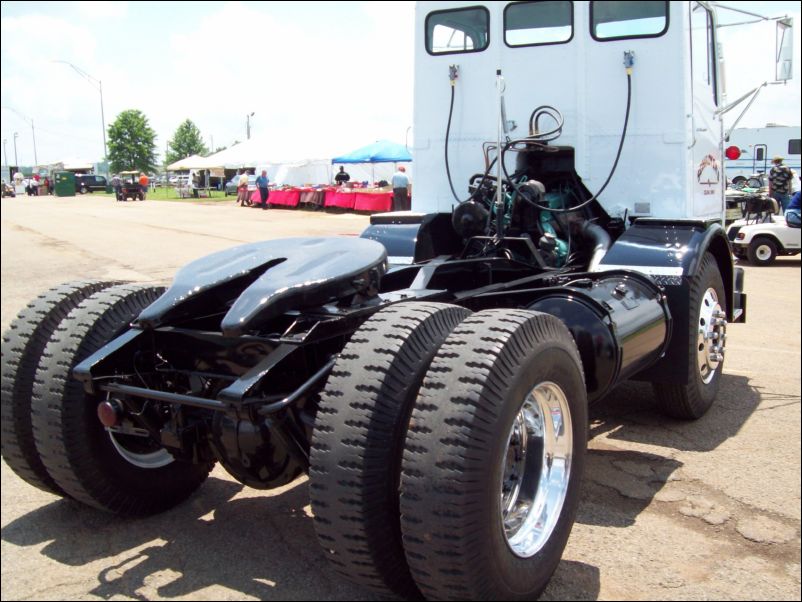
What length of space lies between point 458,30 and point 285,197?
27671mm

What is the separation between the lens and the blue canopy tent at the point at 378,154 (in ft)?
102

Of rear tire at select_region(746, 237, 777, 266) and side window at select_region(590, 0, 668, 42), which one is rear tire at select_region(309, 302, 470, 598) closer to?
side window at select_region(590, 0, 668, 42)

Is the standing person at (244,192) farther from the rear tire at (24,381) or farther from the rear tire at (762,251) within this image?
the rear tire at (24,381)

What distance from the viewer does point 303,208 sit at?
32875 millimetres

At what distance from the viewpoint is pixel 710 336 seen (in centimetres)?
536

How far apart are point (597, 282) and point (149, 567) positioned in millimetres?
2857

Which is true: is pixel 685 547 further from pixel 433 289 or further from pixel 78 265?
pixel 78 265

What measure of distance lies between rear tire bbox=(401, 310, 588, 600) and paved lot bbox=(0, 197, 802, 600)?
0.93 feet

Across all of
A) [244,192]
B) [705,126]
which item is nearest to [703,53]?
[705,126]

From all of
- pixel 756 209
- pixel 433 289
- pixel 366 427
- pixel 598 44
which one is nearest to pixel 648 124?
pixel 598 44

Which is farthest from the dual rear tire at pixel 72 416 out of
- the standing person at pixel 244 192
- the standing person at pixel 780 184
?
the standing person at pixel 244 192

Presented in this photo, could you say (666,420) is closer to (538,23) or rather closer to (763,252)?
(538,23)

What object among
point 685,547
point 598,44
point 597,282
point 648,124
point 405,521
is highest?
point 598,44

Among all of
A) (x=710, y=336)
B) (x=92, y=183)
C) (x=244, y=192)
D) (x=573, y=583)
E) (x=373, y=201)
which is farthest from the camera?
(x=92, y=183)
